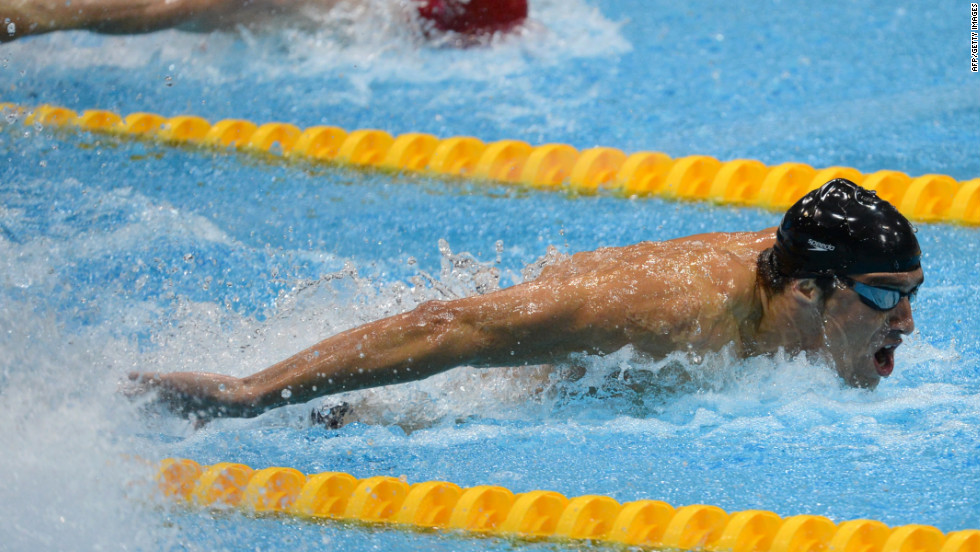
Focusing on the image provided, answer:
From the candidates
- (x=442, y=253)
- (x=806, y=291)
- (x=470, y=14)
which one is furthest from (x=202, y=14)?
(x=806, y=291)

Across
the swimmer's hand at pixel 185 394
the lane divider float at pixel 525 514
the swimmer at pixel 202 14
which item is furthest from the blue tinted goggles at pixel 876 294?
the swimmer at pixel 202 14

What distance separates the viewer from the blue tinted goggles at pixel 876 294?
257 cm

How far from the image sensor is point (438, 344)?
2.44 metres

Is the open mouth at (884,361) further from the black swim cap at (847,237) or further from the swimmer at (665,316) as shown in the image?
the black swim cap at (847,237)

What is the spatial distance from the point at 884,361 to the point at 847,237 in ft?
1.35

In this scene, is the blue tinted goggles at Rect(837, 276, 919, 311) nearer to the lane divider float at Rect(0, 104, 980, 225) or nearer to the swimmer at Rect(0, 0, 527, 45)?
the lane divider float at Rect(0, 104, 980, 225)

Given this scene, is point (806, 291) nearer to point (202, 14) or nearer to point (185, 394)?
point (185, 394)

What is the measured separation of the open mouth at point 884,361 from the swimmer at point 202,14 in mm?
3226

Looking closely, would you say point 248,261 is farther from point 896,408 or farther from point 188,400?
point 896,408

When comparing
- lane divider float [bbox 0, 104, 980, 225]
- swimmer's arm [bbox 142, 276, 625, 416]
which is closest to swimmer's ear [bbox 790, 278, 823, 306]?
swimmer's arm [bbox 142, 276, 625, 416]

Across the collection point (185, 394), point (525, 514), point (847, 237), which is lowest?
point (525, 514)

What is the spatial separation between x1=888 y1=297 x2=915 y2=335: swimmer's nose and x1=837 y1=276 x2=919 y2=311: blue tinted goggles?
0.03 meters

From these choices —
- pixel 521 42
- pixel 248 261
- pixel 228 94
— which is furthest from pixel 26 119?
pixel 521 42

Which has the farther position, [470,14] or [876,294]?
[470,14]
